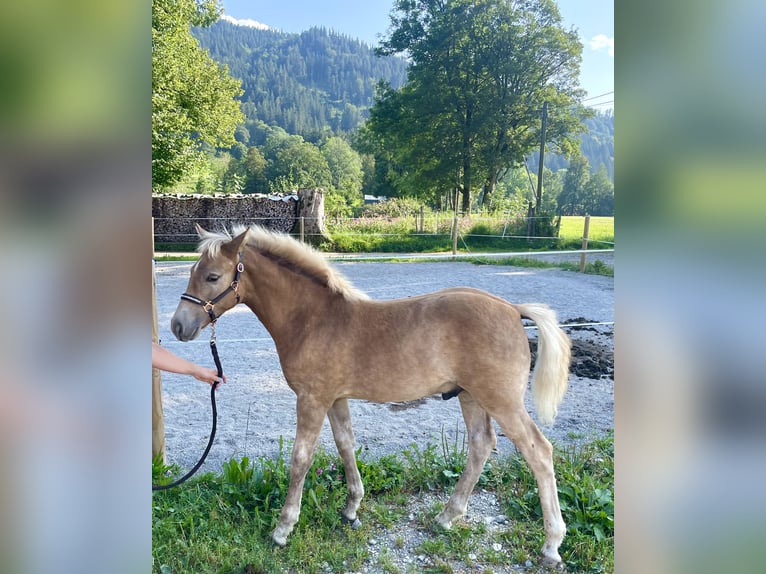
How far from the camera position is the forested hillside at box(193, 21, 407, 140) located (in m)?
40.4

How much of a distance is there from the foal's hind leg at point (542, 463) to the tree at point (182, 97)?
42.0 ft

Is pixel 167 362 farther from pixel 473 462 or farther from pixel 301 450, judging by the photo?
pixel 473 462

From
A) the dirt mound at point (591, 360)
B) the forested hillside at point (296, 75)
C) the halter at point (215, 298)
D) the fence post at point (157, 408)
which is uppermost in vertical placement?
the forested hillside at point (296, 75)

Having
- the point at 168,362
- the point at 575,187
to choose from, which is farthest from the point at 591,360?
the point at 575,187

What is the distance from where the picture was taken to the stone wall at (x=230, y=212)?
1209 cm

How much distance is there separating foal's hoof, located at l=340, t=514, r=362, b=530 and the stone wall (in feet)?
32.6

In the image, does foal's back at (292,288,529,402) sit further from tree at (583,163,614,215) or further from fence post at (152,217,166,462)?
tree at (583,163,614,215)

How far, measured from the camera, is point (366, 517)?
7.52 ft

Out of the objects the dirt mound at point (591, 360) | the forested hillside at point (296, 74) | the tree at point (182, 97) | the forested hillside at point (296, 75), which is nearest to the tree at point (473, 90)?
the tree at point (182, 97)

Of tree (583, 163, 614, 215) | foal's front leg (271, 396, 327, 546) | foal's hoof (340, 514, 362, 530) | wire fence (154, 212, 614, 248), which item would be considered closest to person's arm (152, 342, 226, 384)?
foal's front leg (271, 396, 327, 546)

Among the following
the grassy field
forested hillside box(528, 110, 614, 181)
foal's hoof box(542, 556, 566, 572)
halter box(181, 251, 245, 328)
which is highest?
forested hillside box(528, 110, 614, 181)

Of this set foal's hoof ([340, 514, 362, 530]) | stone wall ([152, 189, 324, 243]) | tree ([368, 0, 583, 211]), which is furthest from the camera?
tree ([368, 0, 583, 211])

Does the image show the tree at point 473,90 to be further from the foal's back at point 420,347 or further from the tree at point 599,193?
the foal's back at point 420,347
